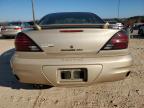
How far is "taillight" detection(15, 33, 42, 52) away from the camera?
4.12m

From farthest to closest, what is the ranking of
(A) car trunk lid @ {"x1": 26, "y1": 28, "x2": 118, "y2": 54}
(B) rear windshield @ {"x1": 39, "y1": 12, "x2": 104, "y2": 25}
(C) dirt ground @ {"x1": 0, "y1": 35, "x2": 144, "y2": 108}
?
1. (B) rear windshield @ {"x1": 39, "y1": 12, "x2": 104, "y2": 25}
2. (C) dirt ground @ {"x1": 0, "y1": 35, "x2": 144, "y2": 108}
3. (A) car trunk lid @ {"x1": 26, "y1": 28, "x2": 118, "y2": 54}

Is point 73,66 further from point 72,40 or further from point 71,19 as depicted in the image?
point 71,19

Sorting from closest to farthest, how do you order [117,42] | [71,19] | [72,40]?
[72,40], [117,42], [71,19]

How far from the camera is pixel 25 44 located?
4.19 metres

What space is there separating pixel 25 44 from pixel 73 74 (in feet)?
2.85

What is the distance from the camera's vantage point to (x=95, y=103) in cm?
422

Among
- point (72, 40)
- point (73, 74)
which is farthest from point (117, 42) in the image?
point (73, 74)

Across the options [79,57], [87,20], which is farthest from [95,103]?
[87,20]

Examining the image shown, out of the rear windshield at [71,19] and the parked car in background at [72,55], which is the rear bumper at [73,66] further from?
the rear windshield at [71,19]

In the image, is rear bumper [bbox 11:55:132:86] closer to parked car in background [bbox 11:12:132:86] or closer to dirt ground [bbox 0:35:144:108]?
parked car in background [bbox 11:12:132:86]

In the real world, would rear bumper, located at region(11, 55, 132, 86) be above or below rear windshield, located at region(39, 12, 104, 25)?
below

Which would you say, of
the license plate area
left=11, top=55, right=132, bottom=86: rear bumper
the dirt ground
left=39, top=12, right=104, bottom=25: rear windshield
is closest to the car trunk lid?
left=11, top=55, right=132, bottom=86: rear bumper

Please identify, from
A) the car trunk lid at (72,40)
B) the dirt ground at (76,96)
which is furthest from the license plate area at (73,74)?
the dirt ground at (76,96)

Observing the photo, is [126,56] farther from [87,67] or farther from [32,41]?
[32,41]
